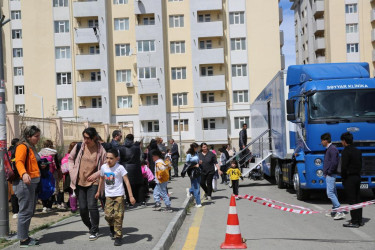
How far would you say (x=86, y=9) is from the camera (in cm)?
5184

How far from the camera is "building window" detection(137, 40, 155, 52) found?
170ft

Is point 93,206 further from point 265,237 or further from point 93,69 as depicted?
point 93,69

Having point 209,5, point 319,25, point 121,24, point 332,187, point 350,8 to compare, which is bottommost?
point 332,187

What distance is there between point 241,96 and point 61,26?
2141 centimetres

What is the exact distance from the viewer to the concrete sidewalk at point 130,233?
7.25m

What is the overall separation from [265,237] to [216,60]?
43.5 meters

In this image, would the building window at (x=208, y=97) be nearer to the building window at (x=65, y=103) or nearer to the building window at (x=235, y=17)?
the building window at (x=235, y=17)

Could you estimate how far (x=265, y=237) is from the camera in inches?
331

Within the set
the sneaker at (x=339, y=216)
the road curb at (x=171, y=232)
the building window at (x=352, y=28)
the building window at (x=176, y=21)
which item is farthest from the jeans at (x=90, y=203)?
the building window at (x=352, y=28)

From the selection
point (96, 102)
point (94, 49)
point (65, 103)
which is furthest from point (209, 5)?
point (65, 103)

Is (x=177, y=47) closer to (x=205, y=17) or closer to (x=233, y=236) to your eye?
(x=205, y=17)

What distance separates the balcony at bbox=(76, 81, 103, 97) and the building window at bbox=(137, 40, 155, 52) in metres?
5.83

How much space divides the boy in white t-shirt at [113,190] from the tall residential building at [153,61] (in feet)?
140

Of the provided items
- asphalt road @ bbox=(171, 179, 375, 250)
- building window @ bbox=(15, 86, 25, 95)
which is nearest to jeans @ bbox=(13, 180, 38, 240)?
asphalt road @ bbox=(171, 179, 375, 250)
